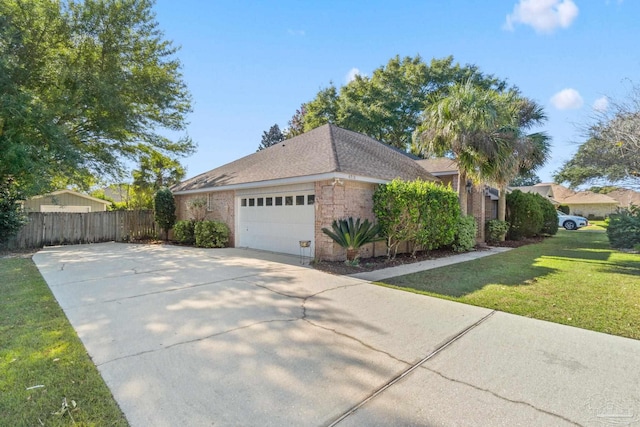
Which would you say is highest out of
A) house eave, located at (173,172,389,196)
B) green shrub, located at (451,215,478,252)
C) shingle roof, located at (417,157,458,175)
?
shingle roof, located at (417,157,458,175)

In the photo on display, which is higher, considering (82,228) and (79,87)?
(79,87)

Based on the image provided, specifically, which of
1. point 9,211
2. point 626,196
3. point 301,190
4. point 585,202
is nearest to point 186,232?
point 9,211

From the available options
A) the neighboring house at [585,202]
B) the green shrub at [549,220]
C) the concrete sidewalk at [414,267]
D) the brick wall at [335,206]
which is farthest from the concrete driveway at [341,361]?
the neighboring house at [585,202]

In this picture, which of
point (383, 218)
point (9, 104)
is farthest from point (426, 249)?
point (9, 104)

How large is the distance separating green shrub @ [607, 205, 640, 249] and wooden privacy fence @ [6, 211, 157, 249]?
21.8m

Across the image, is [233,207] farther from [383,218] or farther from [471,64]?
[471,64]

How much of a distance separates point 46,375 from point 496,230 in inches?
629

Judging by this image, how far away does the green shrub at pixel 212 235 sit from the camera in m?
12.7

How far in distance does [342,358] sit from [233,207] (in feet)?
35.0

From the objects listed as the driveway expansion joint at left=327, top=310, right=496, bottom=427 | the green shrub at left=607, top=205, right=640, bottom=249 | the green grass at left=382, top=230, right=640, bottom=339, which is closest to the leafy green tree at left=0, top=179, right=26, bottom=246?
the green grass at left=382, top=230, right=640, bottom=339

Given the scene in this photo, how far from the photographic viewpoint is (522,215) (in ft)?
52.0

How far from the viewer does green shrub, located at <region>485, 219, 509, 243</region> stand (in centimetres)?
1459

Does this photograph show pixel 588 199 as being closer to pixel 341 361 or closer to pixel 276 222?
pixel 276 222

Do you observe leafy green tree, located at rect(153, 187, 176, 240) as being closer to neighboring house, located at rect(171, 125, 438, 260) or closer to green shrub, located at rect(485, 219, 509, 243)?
neighboring house, located at rect(171, 125, 438, 260)
